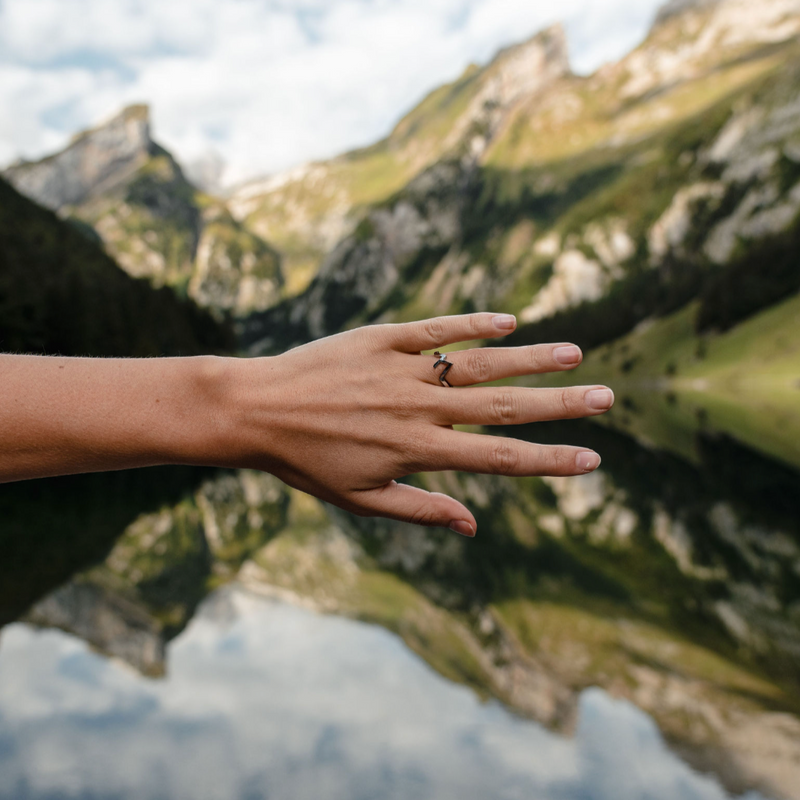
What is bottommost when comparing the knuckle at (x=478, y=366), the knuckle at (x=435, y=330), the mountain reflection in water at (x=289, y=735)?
the mountain reflection in water at (x=289, y=735)

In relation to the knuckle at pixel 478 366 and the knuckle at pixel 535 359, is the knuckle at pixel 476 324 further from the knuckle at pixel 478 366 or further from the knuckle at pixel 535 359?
the knuckle at pixel 535 359

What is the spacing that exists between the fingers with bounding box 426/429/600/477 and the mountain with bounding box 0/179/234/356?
1104 inches

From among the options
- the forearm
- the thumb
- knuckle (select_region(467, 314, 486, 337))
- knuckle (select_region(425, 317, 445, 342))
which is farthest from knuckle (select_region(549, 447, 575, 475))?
the forearm

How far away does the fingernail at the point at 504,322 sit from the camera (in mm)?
3624

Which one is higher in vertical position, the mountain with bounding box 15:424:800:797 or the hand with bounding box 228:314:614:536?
the hand with bounding box 228:314:614:536

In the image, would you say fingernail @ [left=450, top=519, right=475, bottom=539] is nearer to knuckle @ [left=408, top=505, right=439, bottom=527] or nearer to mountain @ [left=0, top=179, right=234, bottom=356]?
knuckle @ [left=408, top=505, right=439, bottom=527]

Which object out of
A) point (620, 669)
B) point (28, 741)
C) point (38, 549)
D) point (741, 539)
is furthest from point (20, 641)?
point (741, 539)

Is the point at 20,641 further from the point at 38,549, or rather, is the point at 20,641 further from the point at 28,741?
the point at 38,549

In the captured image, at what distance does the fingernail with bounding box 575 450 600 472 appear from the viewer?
3.56 m

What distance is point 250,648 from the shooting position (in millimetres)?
9086

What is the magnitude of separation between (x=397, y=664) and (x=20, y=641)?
541cm

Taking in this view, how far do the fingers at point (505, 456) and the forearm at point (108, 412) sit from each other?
4.49 ft

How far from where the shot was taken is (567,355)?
3.72m

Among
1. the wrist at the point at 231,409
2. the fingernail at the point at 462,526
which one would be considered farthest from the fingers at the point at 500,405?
the wrist at the point at 231,409
